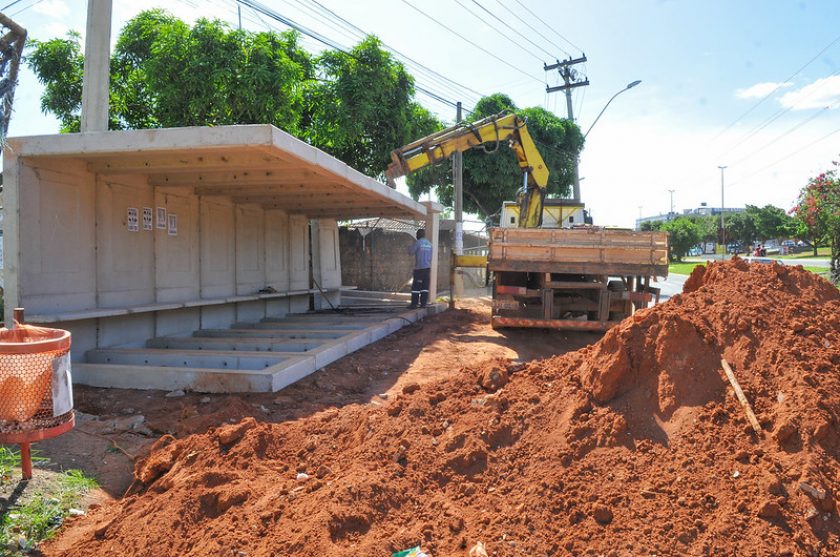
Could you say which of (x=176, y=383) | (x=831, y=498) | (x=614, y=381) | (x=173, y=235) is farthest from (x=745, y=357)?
(x=173, y=235)

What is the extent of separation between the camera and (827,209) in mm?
19656

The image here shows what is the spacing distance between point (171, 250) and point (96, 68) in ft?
8.99

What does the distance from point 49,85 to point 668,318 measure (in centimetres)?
1605

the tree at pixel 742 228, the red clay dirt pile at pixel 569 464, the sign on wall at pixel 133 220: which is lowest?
the red clay dirt pile at pixel 569 464

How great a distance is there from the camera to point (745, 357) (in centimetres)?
394

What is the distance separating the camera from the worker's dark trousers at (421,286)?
13148 millimetres

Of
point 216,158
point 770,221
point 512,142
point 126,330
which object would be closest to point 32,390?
point 216,158

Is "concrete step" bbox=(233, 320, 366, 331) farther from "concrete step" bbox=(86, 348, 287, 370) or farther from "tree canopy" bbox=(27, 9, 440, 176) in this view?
"tree canopy" bbox=(27, 9, 440, 176)

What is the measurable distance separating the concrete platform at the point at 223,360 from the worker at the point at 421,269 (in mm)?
3431

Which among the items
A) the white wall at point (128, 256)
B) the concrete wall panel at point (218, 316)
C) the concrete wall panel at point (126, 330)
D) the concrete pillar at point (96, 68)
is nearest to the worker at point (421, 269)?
the white wall at point (128, 256)

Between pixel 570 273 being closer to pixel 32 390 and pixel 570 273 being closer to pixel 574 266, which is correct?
pixel 574 266

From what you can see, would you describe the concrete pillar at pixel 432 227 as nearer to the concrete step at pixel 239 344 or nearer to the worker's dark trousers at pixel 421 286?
the worker's dark trousers at pixel 421 286

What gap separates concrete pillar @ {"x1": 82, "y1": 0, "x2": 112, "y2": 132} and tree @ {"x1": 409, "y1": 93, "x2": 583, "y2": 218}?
55.9 ft

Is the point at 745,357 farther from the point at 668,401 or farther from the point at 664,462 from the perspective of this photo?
the point at 664,462
